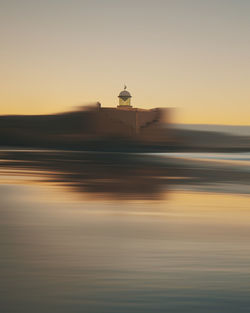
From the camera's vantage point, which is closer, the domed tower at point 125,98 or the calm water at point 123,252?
the calm water at point 123,252

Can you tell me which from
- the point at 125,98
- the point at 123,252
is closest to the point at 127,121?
the point at 125,98

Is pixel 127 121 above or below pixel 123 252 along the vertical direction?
above

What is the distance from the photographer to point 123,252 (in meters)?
5.17

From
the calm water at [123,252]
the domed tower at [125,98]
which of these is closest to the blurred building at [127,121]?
the domed tower at [125,98]

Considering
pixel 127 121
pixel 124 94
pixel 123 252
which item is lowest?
pixel 123 252

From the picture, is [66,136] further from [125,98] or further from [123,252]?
[123,252]

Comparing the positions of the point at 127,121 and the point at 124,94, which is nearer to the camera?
the point at 124,94

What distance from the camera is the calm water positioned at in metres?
3.62

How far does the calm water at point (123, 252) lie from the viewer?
3.62 metres

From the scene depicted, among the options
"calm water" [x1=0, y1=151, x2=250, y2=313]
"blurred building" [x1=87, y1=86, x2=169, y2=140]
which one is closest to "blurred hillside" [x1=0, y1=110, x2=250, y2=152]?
"blurred building" [x1=87, y1=86, x2=169, y2=140]

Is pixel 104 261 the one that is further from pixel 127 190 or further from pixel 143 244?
pixel 127 190

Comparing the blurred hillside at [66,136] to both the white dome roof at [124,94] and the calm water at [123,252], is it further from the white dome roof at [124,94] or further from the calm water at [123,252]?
the calm water at [123,252]

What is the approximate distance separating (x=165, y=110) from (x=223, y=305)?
199 ft

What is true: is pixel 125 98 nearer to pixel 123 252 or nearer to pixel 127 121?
pixel 127 121
